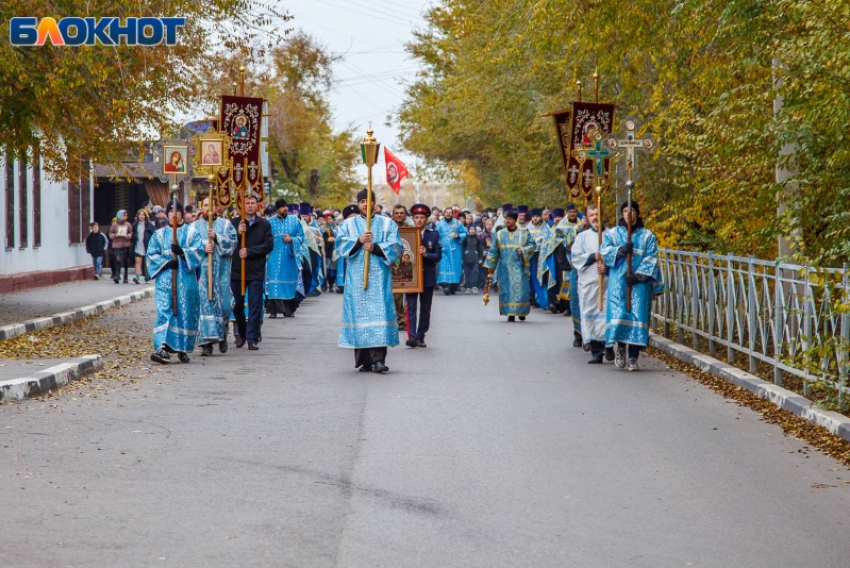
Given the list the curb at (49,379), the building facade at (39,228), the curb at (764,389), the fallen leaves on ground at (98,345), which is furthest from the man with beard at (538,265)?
the curb at (49,379)

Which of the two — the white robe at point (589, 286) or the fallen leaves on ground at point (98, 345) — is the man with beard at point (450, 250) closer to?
the fallen leaves on ground at point (98, 345)

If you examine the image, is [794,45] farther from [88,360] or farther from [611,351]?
[88,360]

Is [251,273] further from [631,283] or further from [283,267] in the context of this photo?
[283,267]

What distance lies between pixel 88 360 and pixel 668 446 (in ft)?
22.8

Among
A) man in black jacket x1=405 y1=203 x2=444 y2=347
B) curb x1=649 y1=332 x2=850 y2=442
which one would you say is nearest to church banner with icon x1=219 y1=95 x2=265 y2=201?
man in black jacket x1=405 y1=203 x2=444 y2=347

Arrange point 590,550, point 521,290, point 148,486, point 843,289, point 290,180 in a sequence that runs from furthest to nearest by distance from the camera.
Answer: point 290,180, point 521,290, point 843,289, point 148,486, point 590,550

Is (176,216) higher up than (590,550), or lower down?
higher up

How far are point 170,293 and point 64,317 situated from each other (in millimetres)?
6911

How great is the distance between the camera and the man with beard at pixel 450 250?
1239 inches

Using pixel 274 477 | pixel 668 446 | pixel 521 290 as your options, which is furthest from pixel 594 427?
pixel 521 290

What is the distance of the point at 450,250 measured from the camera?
31531 mm

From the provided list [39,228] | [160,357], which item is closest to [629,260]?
[160,357]

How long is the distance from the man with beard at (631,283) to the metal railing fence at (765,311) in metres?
0.76

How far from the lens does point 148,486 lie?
7.59m
